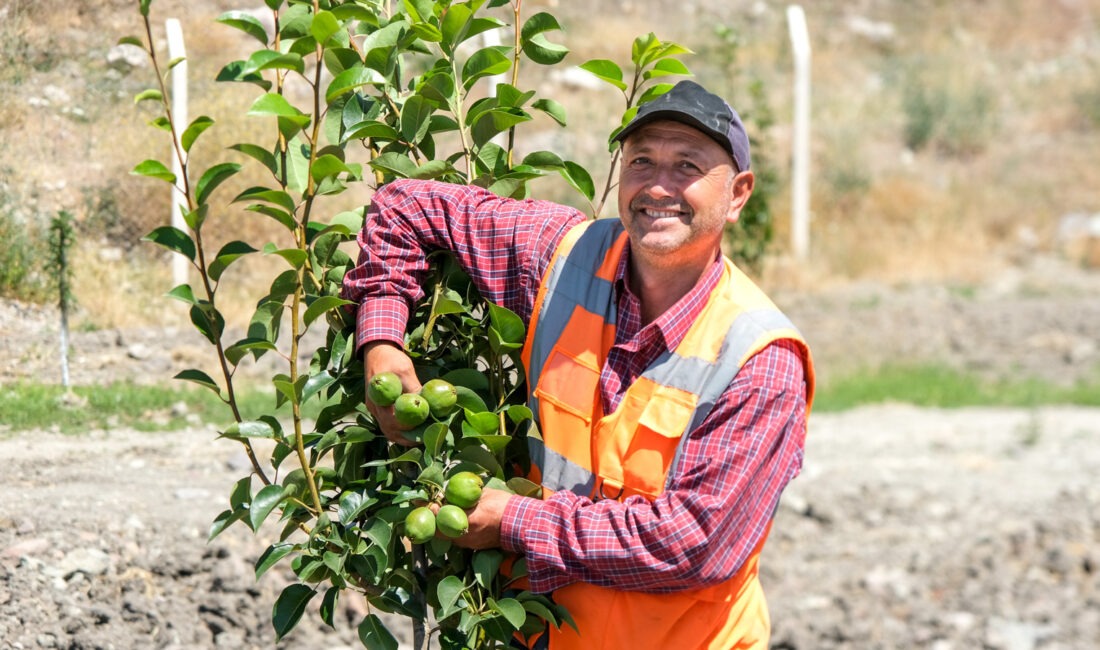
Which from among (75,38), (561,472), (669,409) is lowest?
(561,472)

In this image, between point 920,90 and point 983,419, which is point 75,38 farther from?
point 920,90

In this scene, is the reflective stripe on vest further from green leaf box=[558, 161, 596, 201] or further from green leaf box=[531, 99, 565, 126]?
green leaf box=[531, 99, 565, 126]

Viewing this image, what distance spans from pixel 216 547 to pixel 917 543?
2.96 m

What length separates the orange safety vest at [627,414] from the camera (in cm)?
231

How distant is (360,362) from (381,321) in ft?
0.43

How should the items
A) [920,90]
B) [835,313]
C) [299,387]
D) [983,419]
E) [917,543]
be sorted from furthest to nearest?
[920,90] < [835,313] < [983,419] < [917,543] < [299,387]

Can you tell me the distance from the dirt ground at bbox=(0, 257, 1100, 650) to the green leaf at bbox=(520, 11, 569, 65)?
135cm

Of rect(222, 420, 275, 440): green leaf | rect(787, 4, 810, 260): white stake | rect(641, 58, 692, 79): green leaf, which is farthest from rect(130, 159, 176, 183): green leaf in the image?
rect(787, 4, 810, 260): white stake

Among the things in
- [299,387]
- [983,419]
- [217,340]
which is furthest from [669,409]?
[983,419]

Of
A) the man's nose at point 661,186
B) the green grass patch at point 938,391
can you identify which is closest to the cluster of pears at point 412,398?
the man's nose at point 661,186

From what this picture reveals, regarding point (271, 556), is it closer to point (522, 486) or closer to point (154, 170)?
point (522, 486)

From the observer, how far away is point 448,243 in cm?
249

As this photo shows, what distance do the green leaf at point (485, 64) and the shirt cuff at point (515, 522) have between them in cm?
86

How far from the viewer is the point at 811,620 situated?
14.8 ft
